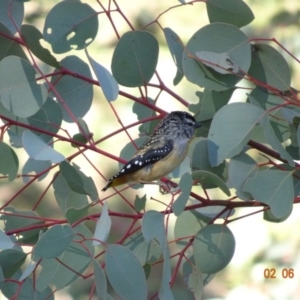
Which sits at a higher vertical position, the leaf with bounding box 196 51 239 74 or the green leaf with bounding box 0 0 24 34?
the green leaf with bounding box 0 0 24 34

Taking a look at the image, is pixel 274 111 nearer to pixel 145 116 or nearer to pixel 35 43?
pixel 145 116

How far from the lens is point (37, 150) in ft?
4.90

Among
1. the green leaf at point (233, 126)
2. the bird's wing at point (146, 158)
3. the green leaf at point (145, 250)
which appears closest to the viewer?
the green leaf at point (233, 126)

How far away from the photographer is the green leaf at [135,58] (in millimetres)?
1741

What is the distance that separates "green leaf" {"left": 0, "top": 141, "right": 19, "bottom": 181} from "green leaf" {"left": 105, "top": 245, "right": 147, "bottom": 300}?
1.35ft

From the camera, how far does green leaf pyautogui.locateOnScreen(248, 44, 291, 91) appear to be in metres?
1.75

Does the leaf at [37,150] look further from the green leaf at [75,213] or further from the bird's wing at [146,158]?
the bird's wing at [146,158]

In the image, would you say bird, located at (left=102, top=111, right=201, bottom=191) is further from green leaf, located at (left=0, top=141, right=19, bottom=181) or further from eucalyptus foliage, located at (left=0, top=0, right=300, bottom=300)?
green leaf, located at (left=0, top=141, right=19, bottom=181)

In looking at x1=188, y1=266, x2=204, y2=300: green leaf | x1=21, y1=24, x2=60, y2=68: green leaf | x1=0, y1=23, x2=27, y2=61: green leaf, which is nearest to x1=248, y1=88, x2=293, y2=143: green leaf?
x1=188, y1=266, x2=204, y2=300: green leaf

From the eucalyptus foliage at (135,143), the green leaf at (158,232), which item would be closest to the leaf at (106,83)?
the eucalyptus foliage at (135,143)

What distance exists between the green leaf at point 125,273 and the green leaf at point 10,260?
0.85 feet

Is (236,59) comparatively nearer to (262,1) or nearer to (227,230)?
(227,230)

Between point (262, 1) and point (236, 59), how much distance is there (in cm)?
276

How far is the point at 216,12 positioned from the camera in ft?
5.89
